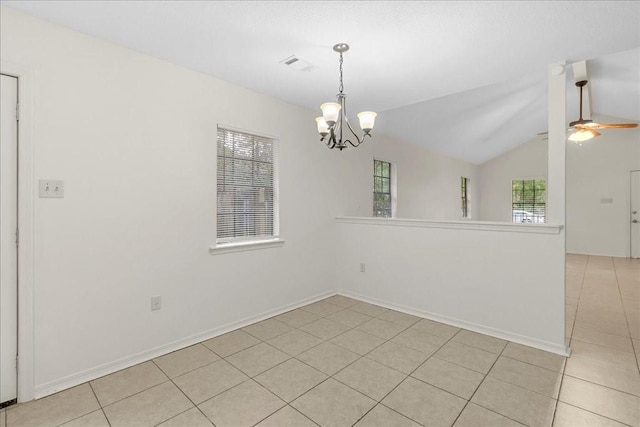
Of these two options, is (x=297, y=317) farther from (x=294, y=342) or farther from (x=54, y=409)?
(x=54, y=409)

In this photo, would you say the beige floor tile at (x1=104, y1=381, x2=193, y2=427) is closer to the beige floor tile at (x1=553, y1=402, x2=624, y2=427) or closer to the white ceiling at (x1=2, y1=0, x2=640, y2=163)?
the beige floor tile at (x1=553, y1=402, x2=624, y2=427)

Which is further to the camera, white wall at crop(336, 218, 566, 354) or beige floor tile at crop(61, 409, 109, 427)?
white wall at crop(336, 218, 566, 354)

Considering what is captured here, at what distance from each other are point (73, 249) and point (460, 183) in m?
8.82

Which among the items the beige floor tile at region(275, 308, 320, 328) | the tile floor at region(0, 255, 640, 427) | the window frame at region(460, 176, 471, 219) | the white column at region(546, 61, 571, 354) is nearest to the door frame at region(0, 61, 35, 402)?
the tile floor at region(0, 255, 640, 427)

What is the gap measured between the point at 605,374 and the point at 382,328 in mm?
1681

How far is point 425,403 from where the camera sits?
1.90m

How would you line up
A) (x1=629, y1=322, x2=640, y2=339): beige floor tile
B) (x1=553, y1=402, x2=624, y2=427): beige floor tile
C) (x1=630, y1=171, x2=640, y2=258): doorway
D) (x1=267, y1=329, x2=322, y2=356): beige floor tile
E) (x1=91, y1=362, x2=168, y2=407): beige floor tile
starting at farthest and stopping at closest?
(x1=630, y1=171, x2=640, y2=258): doorway < (x1=629, y1=322, x2=640, y2=339): beige floor tile < (x1=267, y1=329, x2=322, y2=356): beige floor tile < (x1=91, y1=362, x2=168, y2=407): beige floor tile < (x1=553, y1=402, x2=624, y2=427): beige floor tile

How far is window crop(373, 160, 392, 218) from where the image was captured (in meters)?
5.52

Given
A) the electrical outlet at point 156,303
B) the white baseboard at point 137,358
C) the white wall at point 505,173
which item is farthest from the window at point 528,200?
the electrical outlet at point 156,303

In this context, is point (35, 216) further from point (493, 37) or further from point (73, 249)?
point (493, 37)

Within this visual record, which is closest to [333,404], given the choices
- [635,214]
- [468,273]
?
[468,273]

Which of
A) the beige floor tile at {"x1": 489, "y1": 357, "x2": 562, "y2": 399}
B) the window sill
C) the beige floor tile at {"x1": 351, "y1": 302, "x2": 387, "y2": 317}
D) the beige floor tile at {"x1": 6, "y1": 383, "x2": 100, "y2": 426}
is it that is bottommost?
the beige floor tile at {"x1": 6, "y1": 383, "x2": 100, "y2": 426}

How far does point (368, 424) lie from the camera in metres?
1.73

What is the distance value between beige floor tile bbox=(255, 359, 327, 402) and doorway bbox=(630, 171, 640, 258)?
343 inches
